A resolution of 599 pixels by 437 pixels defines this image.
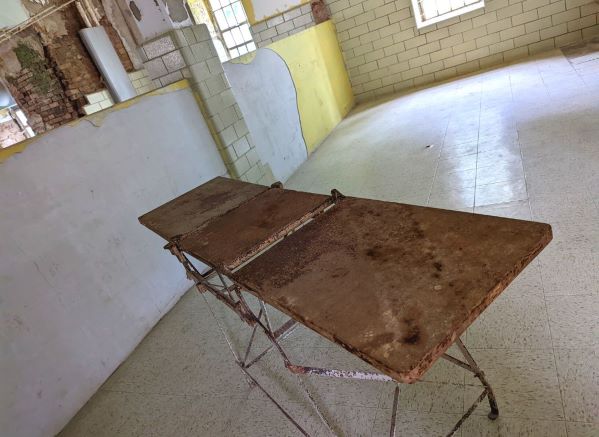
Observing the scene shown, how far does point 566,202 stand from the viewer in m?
2.20

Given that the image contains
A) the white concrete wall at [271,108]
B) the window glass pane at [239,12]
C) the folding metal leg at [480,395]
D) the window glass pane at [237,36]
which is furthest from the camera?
the window glass pane at [237,36]

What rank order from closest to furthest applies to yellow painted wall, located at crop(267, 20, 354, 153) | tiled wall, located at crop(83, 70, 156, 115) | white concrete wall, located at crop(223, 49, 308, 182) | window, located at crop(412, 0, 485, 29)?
1. white concrete wall, located at crop(223, 49, 308, 182)
2. yellow painted wall, located at crop(267, 20, 354, 153)
3. tiled wall, located at crop(83, 70, 156, 115)
4. window, located at crop(412, 0, 485, 29)

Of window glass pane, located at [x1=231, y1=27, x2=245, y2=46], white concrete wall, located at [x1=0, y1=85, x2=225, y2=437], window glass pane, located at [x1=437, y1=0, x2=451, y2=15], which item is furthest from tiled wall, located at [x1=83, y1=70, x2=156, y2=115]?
window glass pane, located at [x1=437, y1=0, x2=451, y2=15]

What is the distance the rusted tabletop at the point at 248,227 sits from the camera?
125 centimetres

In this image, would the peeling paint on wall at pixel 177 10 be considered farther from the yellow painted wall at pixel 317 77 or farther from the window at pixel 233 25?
the window at pixel 233 25

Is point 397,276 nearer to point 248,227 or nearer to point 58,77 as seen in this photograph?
point 248,227

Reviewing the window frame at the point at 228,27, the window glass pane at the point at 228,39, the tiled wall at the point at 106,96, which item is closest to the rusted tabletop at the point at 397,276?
the tiled wall at the point at 106,96

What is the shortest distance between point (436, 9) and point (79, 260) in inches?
239

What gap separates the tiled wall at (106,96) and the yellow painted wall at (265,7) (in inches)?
82.8

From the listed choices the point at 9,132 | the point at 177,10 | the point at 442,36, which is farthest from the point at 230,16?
the point at 9,132

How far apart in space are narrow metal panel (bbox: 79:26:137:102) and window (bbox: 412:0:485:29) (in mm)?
4811

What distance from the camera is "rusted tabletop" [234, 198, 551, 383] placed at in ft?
2.29

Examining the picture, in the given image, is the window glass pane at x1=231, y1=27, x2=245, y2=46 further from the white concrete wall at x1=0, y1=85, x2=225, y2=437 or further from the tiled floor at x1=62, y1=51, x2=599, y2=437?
the white concrete wall at x1=0, y1=85, x2=225, y2=437

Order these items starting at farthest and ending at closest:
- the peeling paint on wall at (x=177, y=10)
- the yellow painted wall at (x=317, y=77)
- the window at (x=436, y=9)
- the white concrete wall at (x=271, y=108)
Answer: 1. the window at (x=436, y=9)
2. the yellow painted wall at (x=317, y=77)
3. the white concrete wall at (x=271, y=108)
4. the peeling paint on wall at (x=177, y=10)
